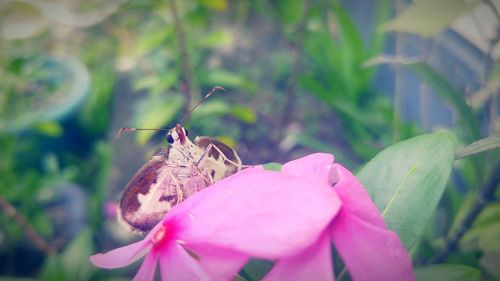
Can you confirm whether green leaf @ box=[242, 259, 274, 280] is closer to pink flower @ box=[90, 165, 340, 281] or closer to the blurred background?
pink flower @ box=[90, 165, 340, 281]

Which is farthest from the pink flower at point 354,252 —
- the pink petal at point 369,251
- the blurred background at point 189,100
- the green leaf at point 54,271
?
the green leaf at point 54,271

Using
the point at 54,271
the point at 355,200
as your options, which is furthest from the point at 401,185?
the point at 54,271

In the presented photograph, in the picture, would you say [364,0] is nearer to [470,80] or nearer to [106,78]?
[470,80]

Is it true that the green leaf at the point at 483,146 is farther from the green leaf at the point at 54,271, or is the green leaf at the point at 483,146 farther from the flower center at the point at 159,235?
the green leaf at the point at 54,271

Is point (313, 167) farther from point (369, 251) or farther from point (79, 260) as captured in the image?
point (79, 260)

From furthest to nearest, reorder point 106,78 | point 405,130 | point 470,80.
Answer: point 106,78
point 405,130
point 470,80

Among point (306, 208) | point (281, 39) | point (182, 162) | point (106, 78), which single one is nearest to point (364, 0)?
point (281, 39)
